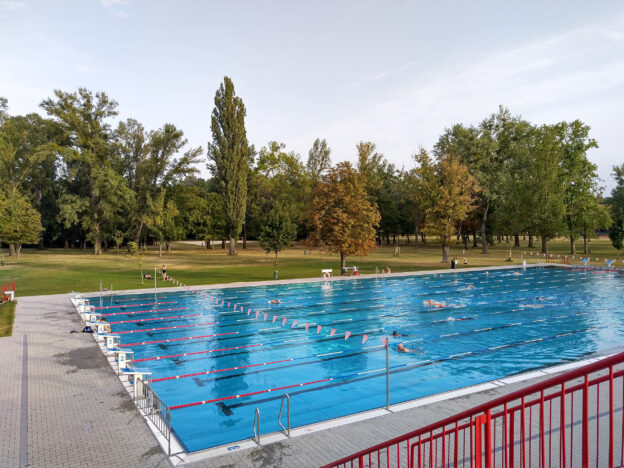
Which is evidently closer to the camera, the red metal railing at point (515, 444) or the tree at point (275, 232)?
the red metal railing at point (515, 444)

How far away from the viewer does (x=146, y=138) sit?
63344 millimetres

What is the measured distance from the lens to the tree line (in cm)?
4659

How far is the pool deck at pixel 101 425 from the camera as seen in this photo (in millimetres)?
7465

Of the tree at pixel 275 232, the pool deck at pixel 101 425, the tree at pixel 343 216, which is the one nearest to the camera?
the pool deck at pixel 101 425

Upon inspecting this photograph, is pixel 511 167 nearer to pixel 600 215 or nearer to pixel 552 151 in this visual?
pixel 552 151

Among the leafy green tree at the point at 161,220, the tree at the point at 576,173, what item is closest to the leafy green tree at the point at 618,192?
the tree at the point at 576,173

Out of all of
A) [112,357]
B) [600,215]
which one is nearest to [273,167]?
[600,215]

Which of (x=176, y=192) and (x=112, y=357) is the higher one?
(x=176, y=192)

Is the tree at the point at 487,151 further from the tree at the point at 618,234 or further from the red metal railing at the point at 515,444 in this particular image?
the red metal railing at the point at 515,444

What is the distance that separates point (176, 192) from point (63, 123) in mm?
17146

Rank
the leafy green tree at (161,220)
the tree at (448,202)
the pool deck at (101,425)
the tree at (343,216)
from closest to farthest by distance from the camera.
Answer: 1. the pool deck at (101,425)
2. the tree at (343,216)
3. the tree at (448,202)
4. the leafy green tree at (161,220)

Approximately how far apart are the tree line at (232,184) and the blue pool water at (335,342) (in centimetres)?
1586

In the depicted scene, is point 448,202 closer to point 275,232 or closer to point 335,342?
point 275,232

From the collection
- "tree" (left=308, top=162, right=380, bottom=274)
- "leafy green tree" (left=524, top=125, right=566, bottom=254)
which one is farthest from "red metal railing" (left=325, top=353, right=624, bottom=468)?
"leafy green tree" (left=524, top=125, right=566, bottom=254)
